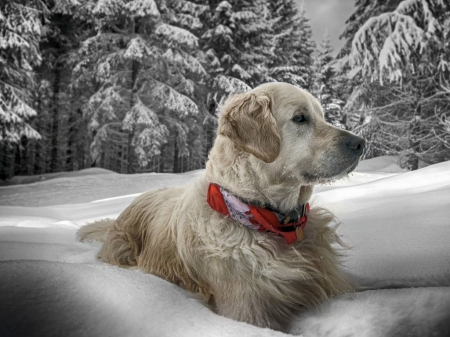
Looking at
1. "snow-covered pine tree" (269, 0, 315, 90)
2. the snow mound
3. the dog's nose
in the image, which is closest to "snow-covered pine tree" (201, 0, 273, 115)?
"snow-covered pine tree" (269, 0, 315, 90)

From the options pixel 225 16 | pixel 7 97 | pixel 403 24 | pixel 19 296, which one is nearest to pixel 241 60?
pixel 225 16

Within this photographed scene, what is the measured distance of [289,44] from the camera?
22.2 m

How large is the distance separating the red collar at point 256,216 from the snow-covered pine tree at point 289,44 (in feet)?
61.6

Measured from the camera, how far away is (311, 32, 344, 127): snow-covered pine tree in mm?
24797

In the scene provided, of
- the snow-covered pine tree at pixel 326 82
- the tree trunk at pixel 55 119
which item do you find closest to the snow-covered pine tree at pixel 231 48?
the tree trunk at pixel 55 119

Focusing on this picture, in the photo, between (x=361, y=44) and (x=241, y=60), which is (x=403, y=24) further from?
(x=241, y=60)

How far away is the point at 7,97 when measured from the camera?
1120cm

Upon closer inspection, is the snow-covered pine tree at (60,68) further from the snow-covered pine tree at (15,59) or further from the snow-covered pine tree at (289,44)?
the snow-covered pine tree at (289,44)

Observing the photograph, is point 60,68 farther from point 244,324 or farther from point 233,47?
point 244,324

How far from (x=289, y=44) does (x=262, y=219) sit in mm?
22488

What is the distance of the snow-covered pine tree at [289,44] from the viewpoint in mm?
20094

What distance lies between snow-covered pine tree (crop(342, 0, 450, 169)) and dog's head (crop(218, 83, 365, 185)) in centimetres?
828

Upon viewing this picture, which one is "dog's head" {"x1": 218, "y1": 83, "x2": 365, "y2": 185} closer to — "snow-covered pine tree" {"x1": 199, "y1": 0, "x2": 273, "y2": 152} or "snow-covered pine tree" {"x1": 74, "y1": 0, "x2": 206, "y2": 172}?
"snow-covered pine tree" {"x1": 74, "y1": 0, "x2": 206, "y2": 172}

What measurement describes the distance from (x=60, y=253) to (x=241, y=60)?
15.8 metres
